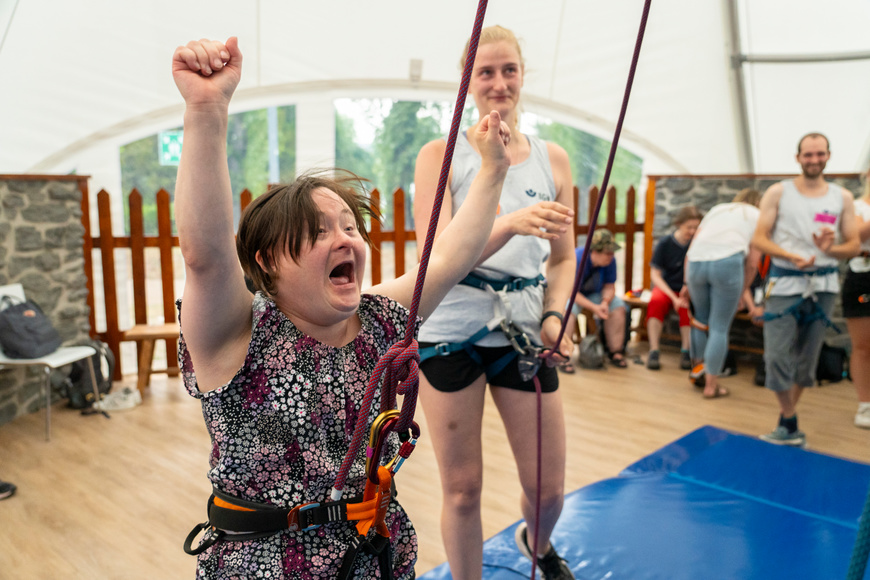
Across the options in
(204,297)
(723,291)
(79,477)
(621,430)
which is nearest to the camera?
(204,297)

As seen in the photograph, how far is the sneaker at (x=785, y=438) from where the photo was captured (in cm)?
353

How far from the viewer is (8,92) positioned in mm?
4523

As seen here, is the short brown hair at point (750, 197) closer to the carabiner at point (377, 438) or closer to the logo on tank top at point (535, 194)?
the logo on tank top at point (535, 194)

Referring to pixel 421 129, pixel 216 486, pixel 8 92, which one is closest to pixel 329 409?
pixel 216 486

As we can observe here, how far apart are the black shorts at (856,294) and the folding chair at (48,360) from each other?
168 inches

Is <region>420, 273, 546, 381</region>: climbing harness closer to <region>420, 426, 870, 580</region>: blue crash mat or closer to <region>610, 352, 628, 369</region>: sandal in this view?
<region>420, 426, 870, 580</region>: blue crash mat

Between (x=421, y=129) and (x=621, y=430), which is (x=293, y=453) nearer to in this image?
(x=621, y=430)

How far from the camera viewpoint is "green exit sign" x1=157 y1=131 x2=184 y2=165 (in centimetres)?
807

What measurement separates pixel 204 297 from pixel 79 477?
2.83m

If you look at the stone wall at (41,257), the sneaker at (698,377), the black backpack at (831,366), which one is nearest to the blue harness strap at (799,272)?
the sneaker at (698,377)

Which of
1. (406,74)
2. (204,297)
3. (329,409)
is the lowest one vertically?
(329,409)

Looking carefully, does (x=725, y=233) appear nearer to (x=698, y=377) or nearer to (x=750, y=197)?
(x=750, y=197)

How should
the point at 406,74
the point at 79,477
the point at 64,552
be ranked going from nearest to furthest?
1. the point at 64,552
2. the point at 79,477
3. the point at 406,74

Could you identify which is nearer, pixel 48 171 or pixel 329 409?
pixel 329 409
